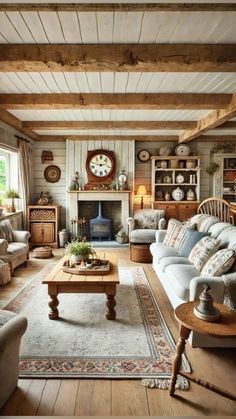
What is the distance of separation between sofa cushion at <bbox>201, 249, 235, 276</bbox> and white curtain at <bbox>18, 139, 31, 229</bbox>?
4403 mm

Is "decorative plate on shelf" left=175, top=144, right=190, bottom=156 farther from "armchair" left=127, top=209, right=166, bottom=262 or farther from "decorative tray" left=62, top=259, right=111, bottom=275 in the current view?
"decorative tray" left=62, top=259, right=111, bottom=275

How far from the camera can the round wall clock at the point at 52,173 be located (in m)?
6.98

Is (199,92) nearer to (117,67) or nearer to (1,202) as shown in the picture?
(117,67)

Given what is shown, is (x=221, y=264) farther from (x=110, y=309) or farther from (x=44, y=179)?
(x=44, y=179)

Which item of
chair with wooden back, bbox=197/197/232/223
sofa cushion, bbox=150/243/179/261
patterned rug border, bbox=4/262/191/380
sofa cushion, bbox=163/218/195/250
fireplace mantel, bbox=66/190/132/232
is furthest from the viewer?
fireplace mantel, bbox=66/190/132/232

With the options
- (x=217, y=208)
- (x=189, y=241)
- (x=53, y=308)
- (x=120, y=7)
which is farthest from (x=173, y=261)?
(x=217, y=208)

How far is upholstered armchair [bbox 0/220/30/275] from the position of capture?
420 centimetres

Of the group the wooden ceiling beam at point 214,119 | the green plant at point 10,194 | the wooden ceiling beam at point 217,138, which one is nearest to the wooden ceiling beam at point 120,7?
the wooden ceiling beam at point 214,119

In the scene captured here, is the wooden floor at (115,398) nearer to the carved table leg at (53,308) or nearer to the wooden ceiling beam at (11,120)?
the carved table leg at (53,308)

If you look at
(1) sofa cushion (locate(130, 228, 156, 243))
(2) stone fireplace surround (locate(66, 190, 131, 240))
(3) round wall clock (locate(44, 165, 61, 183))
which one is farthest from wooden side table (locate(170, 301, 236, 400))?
(3) round wall clock (locate(44, 165, 61, 183))

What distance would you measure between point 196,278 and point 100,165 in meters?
4.79

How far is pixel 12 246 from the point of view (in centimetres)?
460

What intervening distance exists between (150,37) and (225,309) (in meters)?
2.14

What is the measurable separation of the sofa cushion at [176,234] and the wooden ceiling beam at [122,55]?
91.5 inches
